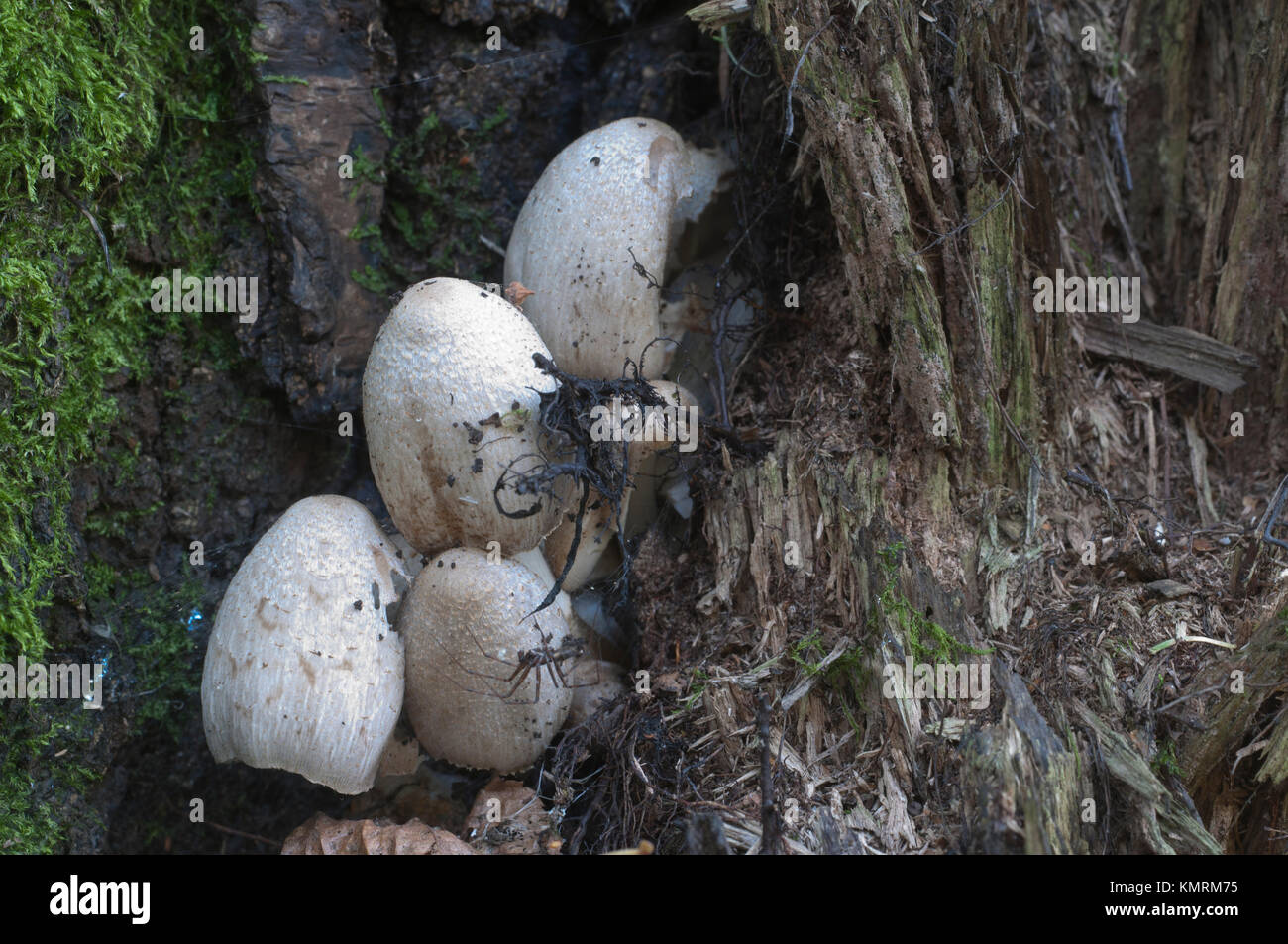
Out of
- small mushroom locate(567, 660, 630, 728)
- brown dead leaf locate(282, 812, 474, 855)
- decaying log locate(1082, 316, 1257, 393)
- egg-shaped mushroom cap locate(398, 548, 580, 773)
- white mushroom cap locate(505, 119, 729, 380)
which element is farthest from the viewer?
decaying log locate(1082, 316, 1257, 393)

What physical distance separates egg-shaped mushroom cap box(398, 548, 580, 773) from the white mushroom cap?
0.93m

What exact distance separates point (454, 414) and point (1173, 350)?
118 inches

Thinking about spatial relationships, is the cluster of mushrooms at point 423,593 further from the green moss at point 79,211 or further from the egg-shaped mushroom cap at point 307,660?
the green moss at point 79,211

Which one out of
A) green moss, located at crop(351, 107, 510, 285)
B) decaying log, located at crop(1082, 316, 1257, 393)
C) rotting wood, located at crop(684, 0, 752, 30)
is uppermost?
rotting wood, located at crop(684, 0, 752, 30)

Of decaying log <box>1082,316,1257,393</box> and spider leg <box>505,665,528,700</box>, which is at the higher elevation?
decaying log <box>1082,316,1257,393</box>

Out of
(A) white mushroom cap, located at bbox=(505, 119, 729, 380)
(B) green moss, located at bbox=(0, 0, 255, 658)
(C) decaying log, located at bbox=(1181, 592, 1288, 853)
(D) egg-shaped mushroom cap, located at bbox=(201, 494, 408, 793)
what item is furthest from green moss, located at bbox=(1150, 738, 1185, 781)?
(B) green moss, located at bbox=(0, 0, 255, 658)

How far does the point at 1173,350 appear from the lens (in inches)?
166

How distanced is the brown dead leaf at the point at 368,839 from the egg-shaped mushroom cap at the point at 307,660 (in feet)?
0.47

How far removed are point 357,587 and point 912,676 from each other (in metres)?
1.79

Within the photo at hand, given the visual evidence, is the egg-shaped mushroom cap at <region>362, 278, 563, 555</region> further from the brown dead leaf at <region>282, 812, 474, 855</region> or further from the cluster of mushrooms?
the brown dead leaf at <region>282, 812, 474, 855</region>

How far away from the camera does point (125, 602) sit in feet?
12.2

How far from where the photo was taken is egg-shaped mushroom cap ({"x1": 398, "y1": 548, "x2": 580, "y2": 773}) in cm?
333

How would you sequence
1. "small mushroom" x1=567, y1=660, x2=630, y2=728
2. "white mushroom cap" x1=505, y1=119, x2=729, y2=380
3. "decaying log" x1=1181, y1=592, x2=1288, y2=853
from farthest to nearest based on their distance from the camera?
"white mushroom cap" x1=505, y1=119, x2=729, y2=380
"small mushroom" x1=567, y1=660, x2=630, y2=728
"decaying log" x1=1181, y1=592, x2=1288, y2=853
